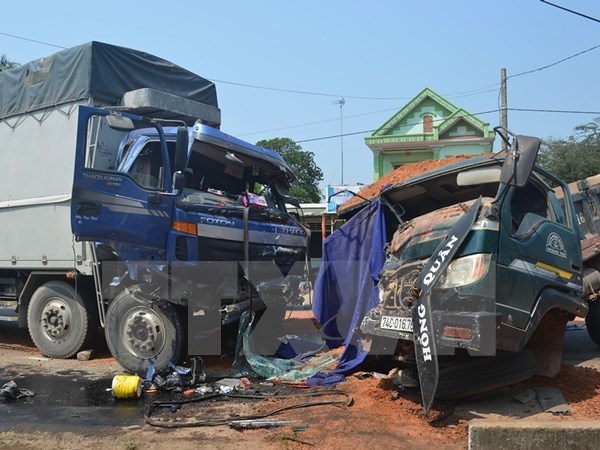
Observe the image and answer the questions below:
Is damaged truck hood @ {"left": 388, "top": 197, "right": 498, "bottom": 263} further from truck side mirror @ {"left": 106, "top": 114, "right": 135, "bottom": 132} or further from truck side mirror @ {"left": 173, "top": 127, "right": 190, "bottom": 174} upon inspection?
truck side mirror @ {"left": 106, "top": 114, "right": 135, "bottom": 132}

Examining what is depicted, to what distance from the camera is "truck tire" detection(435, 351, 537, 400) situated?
5.13 meters

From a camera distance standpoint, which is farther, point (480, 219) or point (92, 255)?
point (92, 255)

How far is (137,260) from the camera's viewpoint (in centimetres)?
724

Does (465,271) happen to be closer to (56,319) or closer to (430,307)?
(430,307)

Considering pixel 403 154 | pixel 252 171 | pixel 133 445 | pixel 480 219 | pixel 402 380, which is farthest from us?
pixel 403 154

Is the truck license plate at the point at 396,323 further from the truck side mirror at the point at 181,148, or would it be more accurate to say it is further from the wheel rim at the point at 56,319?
the wheel rim at the point at 56,319

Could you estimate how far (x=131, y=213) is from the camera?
7.06 metres

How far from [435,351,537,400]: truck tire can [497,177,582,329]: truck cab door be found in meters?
0.52

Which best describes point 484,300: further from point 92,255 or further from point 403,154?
point 403,154

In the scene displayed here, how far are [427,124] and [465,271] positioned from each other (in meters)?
24.1

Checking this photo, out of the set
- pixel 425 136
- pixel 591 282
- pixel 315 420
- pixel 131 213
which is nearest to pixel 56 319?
pixel 131 213

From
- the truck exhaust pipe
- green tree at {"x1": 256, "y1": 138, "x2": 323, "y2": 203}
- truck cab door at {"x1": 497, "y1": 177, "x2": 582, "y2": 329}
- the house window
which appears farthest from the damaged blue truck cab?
green tree at {"x1": 256, "y1": 138, "x2": 323, "y2": 203}

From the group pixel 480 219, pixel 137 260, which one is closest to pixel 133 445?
pixel 137 260

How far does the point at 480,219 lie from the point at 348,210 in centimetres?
285
